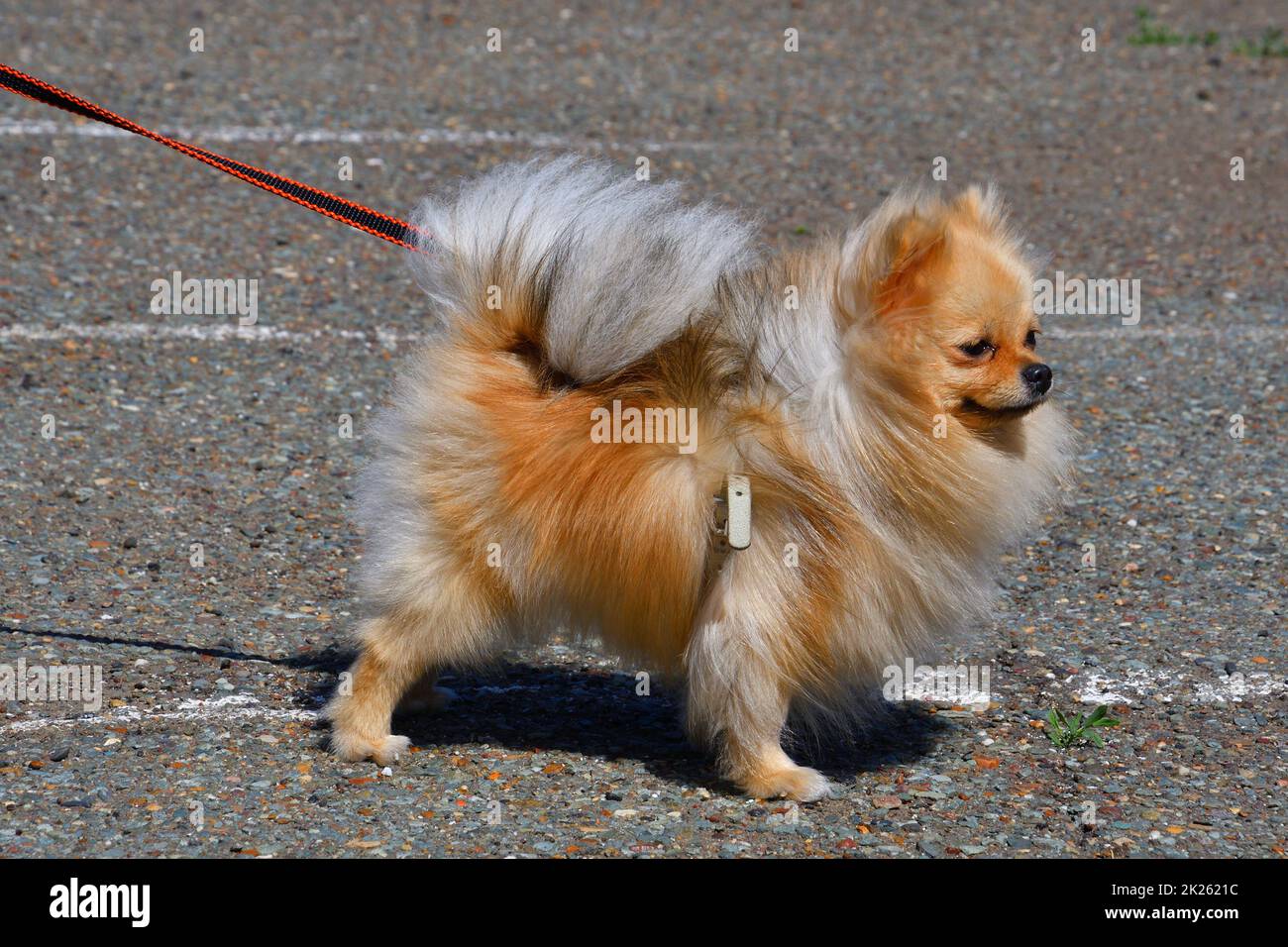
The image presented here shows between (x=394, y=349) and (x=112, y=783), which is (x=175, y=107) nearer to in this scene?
(x=394, y=349)

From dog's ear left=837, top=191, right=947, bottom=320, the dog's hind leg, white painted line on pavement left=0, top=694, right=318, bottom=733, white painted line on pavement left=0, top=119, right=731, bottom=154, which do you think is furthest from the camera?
white painted line on pavement left=0, top=119, right=731, bottom=154

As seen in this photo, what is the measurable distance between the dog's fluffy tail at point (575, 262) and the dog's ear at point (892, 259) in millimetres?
387

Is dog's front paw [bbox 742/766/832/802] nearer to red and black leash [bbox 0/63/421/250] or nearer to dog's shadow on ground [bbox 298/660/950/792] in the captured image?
dog's shadow on ground [bbox 298/660/950/792]

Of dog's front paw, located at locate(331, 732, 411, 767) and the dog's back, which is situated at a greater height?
the dog's back

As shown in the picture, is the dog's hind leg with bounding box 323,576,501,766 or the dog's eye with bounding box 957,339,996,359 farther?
the dog's hind leg with bounding box 323,576,501,766

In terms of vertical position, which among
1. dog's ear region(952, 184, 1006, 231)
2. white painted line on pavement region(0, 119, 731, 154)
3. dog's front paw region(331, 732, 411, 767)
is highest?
white painted line on pavement region(0, 119, 731, 154)

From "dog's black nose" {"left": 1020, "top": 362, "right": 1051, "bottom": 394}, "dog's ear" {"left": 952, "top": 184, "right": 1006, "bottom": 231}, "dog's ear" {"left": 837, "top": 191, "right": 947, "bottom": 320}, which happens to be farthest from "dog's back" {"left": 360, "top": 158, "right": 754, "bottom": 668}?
"dog's black nose" {"left": 1020, "top": 362, "right": 1051, "bottom": 394}

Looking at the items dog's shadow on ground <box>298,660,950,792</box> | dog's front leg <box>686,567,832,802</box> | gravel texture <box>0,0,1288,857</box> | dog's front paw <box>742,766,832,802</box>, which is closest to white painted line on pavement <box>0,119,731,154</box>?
Answer: gravel texture <box>0,0,1288,857</box>

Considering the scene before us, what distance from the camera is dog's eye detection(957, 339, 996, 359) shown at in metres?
4.34

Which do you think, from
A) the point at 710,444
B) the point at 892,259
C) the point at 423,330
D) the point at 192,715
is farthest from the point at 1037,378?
the point at 423,330

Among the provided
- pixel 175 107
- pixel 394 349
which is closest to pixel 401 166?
pixel 175 107

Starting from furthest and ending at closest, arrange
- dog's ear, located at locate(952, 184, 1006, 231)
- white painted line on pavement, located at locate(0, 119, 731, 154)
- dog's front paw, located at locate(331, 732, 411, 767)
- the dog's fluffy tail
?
white painted line on pavement, located at locate(0, 119, 731, 154) → dog's front paw, located at locate(331, 732, 411, 767) → dog's ear, located at locate(952, 184, 1006, 231) → the dog's fluffy tail

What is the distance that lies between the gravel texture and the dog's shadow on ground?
Answer: 2 centimetres

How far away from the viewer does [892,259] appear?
4301 millimetres
